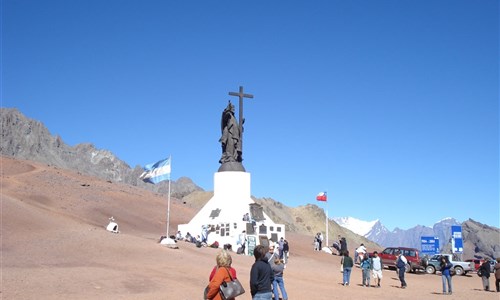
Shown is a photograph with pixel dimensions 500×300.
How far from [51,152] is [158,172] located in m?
102

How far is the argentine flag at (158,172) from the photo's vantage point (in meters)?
28.5

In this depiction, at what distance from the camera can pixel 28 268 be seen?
1741 centimetres

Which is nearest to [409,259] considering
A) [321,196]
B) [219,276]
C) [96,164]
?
[321,196]

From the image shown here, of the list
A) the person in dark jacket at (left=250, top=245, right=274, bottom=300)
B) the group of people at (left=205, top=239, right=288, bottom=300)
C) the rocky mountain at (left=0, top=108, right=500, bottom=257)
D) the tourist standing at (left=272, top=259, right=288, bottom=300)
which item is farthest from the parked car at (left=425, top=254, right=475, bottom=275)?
the rocky mountain at (left=0, top=108, right=500, bottom=257)

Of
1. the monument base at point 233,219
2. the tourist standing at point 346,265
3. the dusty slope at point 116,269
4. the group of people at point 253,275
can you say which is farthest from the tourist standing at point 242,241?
the group of people at point 253,275

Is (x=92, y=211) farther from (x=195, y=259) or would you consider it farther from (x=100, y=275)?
(x=100, y=275)

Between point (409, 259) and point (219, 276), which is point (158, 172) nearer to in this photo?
point (409, 259)

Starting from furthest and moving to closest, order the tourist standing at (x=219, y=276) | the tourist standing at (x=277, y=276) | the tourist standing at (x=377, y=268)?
the tourist standing at (x=377, y=268) → the tourist standing at (x=277, y=276) → the tourist standing at (x=219, y=276)

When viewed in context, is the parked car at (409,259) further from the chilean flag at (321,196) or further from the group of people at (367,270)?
the chilean flag at (321,196)

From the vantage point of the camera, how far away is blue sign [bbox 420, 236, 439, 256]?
31.2m

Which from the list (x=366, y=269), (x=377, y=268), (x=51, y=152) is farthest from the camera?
(x=51, y=152)

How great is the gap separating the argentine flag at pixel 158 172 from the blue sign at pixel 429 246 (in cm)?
1535

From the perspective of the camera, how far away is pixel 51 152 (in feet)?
402

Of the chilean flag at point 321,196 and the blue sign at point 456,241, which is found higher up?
the chilean flag at point 321,196
